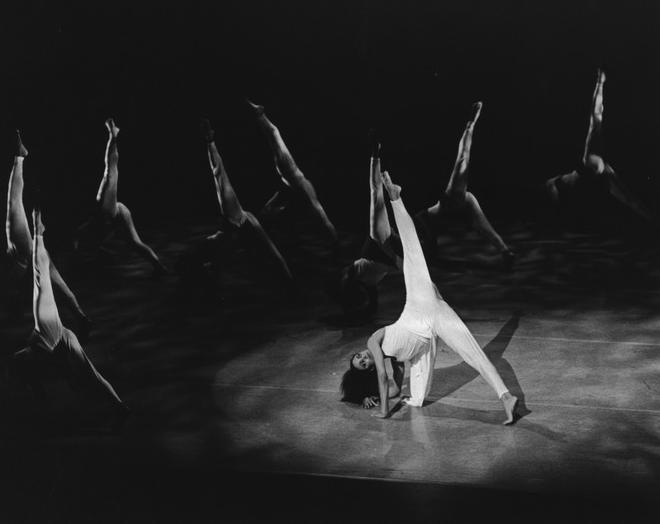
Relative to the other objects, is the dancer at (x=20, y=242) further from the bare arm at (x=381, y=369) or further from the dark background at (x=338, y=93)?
the bare arm at (x=381, y=369)

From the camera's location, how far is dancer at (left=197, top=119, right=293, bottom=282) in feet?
26.7

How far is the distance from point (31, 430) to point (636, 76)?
5798mm

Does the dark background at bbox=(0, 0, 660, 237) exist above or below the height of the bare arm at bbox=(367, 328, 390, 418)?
above

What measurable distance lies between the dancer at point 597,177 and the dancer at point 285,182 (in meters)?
2.08

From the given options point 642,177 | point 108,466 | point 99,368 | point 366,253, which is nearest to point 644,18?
point 642,177

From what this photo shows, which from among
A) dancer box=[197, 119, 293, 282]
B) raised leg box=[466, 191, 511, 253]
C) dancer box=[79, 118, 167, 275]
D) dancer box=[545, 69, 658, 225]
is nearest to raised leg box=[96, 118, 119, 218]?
dancer box=[79, 118, 167, 275]

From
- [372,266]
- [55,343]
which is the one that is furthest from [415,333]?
[55,343]

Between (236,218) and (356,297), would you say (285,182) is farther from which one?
(356,297)

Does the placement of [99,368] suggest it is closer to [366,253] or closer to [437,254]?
[366,253]

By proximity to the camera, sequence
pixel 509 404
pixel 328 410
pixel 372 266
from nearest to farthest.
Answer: pixel 509 404
pixel 328 410
pixel 372 266

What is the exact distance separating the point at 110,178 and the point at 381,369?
3178 mm

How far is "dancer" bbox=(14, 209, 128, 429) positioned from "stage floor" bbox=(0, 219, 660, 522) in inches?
6.8

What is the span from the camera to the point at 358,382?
20.8 feet

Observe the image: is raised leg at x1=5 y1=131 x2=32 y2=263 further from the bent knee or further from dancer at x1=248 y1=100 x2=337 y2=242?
the bent knee
